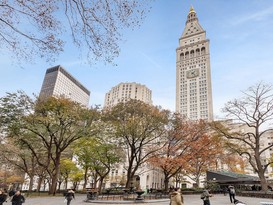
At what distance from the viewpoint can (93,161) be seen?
109ft

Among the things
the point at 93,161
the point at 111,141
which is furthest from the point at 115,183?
the point at 111,141

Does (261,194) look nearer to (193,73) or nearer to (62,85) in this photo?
(193,73)

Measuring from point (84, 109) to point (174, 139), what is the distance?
519 inches

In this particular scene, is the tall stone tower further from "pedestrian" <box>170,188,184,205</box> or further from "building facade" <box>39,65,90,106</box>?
"pedestrian" <box>170,188,184,205</box>

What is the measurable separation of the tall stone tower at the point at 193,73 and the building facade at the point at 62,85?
232 feet

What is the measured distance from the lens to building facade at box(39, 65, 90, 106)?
148875mm

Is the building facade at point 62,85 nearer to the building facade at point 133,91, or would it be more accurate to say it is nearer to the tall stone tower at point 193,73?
the building facade at point 133,91

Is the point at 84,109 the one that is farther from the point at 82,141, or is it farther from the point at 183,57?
the point at 183,57

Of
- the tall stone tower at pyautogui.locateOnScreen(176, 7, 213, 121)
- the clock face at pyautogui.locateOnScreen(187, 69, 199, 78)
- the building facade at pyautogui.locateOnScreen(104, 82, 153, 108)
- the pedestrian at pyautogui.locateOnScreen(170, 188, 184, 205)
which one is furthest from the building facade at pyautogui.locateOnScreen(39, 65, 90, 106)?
the pedestrian at pyautogui.locateOnScreen(170, 188, 184, 205)

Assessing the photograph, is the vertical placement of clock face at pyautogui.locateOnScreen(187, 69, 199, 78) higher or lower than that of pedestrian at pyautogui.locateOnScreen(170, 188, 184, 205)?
higher

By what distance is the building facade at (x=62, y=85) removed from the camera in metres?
149

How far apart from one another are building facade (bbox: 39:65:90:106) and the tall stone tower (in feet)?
232

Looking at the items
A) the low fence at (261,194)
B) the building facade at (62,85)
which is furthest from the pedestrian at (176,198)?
the building facade at (62,85)

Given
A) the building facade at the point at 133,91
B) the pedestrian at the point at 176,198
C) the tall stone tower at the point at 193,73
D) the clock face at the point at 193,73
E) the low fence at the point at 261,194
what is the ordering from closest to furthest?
the pedestrian at the point at 176,198, the low fence at the point at 261,194, the building facade at the point at 133,91, the tall stone tower at the point at 193,73, the clock face at the point at 193,73
